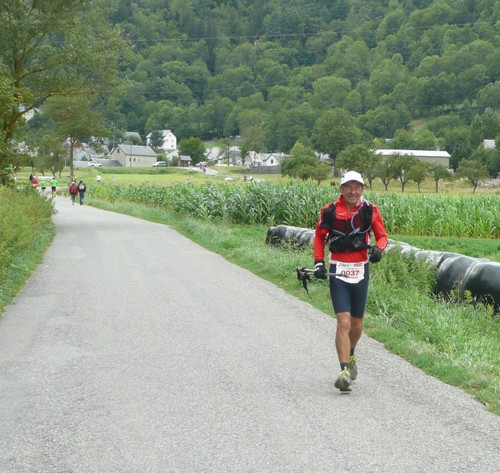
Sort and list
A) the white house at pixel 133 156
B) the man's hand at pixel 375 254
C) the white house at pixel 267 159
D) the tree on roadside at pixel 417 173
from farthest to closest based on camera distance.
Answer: the white house at pixel 133 156
the white house at pixel 267 159
the tree on roadside at pixel 417 173
the man's hand at pixel 375 254

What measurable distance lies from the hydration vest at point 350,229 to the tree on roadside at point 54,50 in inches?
925

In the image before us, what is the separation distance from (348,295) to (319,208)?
71.2 feet

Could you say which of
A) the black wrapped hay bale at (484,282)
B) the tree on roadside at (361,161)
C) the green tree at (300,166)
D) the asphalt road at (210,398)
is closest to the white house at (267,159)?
the green tree at (300,166)

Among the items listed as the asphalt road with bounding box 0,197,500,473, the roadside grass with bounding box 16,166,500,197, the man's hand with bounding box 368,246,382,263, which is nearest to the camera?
the asphalt road with bounding box 0,197,500,473

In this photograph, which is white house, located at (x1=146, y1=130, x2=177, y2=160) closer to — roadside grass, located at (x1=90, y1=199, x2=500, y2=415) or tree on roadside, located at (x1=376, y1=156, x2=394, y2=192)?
tree on roadside, located at (x1=376, y1=156, x2=394, y2=192)

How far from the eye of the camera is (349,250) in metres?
7.20

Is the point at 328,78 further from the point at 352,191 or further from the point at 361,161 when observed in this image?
the point at 352,191

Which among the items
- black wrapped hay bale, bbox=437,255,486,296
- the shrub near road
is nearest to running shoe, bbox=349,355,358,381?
black wrapped hay bale, bbox=437,255,486,296

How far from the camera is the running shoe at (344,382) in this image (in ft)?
22.2

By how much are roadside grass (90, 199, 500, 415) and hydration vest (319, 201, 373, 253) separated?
5.44 ft

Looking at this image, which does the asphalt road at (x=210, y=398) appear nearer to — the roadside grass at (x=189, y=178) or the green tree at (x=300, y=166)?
the roadside grass at (x=189, y=178)

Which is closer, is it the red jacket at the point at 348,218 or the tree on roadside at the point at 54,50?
the red jacket at the point at 348,218

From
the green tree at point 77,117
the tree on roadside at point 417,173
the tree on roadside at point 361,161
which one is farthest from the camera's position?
the tree on roadside at point 361,161

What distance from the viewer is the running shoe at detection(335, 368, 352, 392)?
6.75 meters
